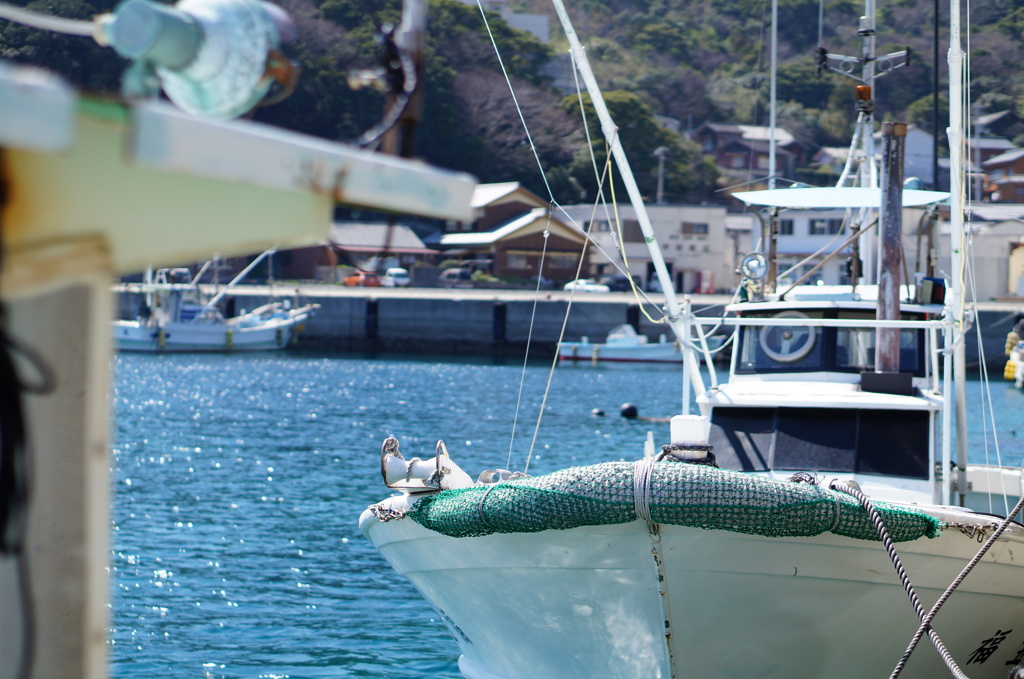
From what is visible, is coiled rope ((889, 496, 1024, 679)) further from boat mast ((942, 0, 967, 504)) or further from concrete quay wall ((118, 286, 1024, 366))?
concrete quay wall ((118, 286, 1024, 366))

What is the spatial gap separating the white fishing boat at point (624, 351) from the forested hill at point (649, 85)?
13194mm

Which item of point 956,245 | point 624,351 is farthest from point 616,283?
point 956,245

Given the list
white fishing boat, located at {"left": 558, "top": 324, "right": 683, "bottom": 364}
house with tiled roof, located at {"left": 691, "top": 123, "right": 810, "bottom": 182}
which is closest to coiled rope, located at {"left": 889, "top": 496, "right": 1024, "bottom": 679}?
white fishing boat, located at {"left": 558, "top": 324, "right": 683, "bottom": 364}

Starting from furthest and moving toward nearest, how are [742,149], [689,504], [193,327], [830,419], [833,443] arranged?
[742,149]
[193,327]
[830,419]
[833,443]
[689,504]

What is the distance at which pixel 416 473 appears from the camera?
26.9 feet

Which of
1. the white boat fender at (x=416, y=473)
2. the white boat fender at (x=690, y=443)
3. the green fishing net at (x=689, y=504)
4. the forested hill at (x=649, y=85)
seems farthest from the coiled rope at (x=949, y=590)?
the forested hill at (x=649, y=85)

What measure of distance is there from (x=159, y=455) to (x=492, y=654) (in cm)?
1584

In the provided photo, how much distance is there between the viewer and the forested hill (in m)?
80.1

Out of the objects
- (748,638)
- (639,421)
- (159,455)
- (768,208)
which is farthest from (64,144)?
(639,421)

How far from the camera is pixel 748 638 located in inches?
297

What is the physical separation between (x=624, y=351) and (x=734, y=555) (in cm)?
4152

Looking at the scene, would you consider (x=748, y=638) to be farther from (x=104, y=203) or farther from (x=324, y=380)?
(x=324, y=380)

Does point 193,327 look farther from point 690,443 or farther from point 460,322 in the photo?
point 690,443

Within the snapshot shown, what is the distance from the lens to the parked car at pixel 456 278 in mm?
68000
